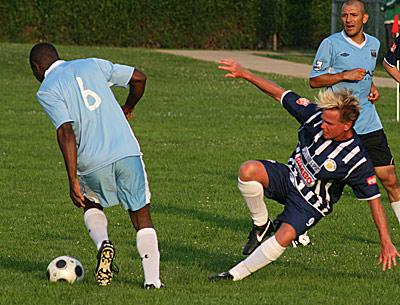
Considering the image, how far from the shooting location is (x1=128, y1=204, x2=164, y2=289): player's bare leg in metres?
7.97

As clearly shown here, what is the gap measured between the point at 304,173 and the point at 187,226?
295 centimetres

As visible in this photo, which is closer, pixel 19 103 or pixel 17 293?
pixel 17 293

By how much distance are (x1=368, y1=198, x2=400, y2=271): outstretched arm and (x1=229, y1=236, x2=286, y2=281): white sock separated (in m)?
Answer: 0.71

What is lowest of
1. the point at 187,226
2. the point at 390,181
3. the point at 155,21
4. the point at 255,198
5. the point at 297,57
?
the point at 297,57

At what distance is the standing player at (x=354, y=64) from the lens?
9836mm

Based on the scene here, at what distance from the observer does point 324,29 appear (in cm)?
4422

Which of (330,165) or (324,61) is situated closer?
(330,165)

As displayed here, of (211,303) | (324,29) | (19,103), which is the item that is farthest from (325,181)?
(324,29)

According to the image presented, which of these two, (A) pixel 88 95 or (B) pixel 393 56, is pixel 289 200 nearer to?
(A) pixel 88 95

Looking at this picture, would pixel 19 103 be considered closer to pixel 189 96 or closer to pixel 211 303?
pixel 189 96

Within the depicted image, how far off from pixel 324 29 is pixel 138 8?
7727 millimetres

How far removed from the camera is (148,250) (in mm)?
7965

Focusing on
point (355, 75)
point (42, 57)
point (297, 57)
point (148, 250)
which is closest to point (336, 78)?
point (355, 75)

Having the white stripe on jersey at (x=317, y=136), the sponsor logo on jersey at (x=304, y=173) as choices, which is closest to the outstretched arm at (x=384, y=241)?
the sponsor logo on jersey at (x=304, y=173)
